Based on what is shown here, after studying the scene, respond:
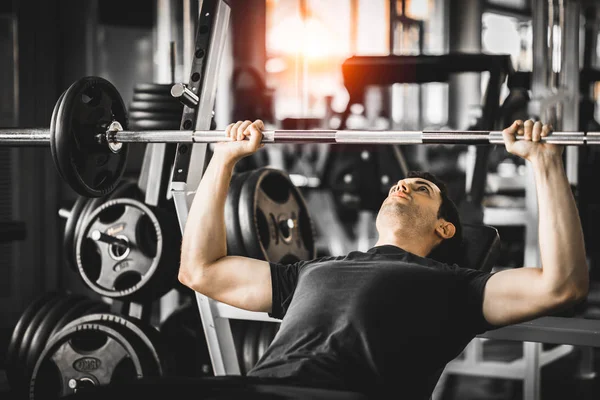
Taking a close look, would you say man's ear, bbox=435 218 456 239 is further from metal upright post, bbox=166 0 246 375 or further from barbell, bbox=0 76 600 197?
metal upright post, bbox=166 0 246 375

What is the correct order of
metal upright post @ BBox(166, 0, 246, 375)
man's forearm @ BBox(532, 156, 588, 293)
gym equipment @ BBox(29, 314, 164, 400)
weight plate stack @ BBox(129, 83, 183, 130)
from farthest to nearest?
weight plate stack @ BBox(129, 83, 183, 130) → gym equipment @ BBox(29, 314, 164, 400) → metal upright post @ BBox(166, 0, 246, 375) → man's forearm @ BBox(532, 156, 588, 293)

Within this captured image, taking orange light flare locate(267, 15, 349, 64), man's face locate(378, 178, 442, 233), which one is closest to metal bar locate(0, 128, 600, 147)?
man's face locate(378, 178, 442, 233)

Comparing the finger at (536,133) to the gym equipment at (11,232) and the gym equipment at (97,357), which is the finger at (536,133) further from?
the gym equipment at (11,232)

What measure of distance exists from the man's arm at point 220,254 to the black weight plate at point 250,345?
58cm

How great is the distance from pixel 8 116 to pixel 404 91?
487cm

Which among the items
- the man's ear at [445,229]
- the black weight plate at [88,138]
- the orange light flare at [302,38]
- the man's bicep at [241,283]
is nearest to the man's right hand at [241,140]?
the man's bicep at [241,283]

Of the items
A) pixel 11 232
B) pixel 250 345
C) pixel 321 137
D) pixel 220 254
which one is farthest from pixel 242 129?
pixel 11 232

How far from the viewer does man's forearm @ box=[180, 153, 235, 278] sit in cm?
182

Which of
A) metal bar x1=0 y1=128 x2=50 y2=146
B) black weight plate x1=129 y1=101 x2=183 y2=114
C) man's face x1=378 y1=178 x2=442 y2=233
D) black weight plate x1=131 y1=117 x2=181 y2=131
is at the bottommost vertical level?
man's face x1=378 y1=178 x2=442 y2=233

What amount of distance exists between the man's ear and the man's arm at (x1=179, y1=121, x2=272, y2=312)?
1.33ft

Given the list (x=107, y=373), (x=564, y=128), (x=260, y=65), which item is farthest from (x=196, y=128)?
(x=260, y=65)

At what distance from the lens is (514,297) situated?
1548 millimetres

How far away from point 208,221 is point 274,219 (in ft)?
2.33

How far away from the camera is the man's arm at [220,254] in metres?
1.81
